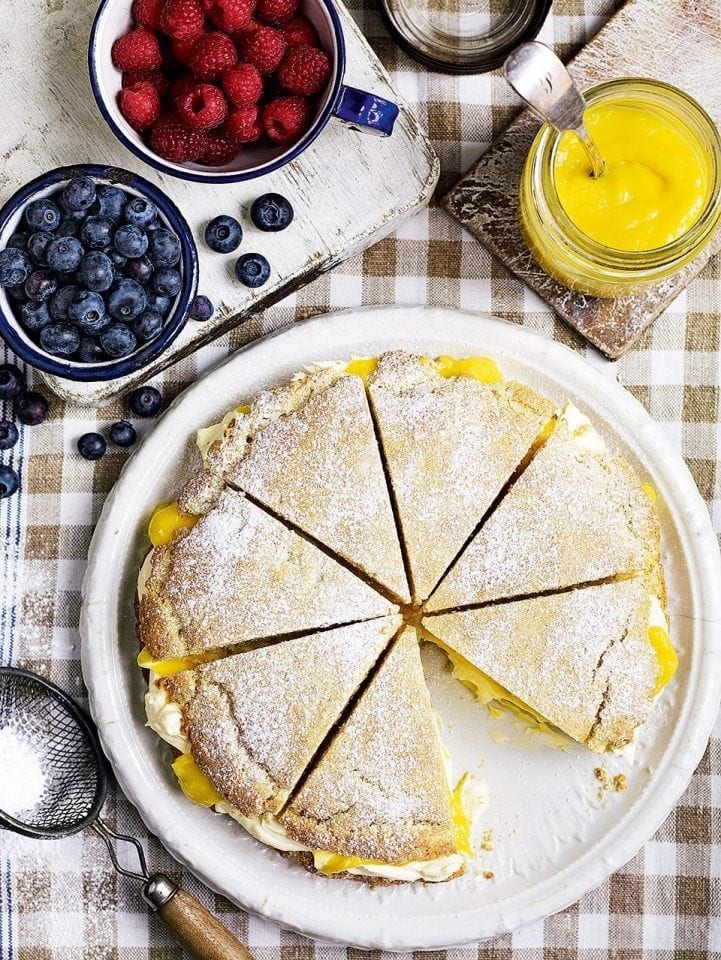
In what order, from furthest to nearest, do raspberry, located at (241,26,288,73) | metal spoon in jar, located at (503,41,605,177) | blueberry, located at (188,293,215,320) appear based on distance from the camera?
blueberry, located at (188,293,215,320)
raspberry, located at (241,26,288,73)
metal spoon in jar, located at (503,41,605,177)

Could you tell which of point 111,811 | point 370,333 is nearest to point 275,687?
point 111,811

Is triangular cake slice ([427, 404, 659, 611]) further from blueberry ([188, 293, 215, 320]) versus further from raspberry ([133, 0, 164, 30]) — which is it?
raspberry ([133, 0, 164, 30])

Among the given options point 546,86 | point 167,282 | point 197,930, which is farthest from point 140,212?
point 197,930

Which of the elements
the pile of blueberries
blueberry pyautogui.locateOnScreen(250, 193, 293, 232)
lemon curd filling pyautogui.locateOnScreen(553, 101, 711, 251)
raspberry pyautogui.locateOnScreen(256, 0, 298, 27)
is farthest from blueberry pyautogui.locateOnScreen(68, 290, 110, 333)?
lemon curd filling pyautogui.locateOnScreen(553, 101, 711, 251)

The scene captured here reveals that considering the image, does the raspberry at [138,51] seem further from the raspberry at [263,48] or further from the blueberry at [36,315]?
the blueberry at [36,315]

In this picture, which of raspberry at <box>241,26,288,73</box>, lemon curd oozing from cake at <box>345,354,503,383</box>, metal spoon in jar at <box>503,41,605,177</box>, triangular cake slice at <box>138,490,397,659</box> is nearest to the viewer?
metal spoon in jar at <box>503,41,605,177</box>

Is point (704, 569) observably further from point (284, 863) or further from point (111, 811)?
point (111, 811)

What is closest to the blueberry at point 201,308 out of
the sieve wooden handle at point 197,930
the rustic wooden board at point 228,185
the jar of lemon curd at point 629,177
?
the rustic wooden board at point 228,185
